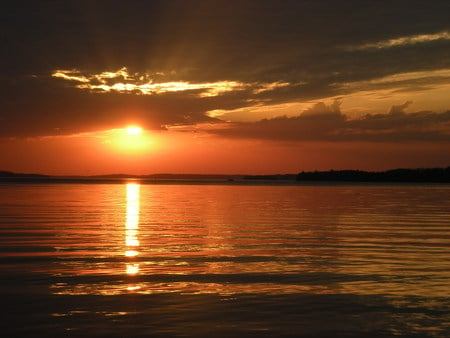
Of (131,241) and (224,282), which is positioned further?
(131,241)

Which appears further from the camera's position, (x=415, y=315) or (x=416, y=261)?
(x=416, y=261)

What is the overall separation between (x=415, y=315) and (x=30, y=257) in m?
13.9

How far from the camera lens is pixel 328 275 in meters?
16.5

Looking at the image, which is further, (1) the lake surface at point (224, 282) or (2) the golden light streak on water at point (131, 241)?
(2) the golden light streak on water at point (131, 241)

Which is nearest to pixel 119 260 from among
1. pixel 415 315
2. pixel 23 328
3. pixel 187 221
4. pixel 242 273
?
pixel 242 273

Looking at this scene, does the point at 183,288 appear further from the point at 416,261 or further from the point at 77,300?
the point at 416,261

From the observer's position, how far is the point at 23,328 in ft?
35.0

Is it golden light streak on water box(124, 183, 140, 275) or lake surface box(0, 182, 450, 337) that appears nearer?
lake surface box(0, 182, 450, 337)

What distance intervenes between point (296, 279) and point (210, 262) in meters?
3.97

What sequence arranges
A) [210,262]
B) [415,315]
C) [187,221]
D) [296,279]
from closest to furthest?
[415,315] < [296,279] < [210,262] < [187,221]

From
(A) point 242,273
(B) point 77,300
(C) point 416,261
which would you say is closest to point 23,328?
(B) point 77,300

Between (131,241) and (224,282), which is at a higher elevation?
(131,241)

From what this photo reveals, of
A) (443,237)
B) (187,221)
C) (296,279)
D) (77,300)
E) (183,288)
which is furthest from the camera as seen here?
(187,221)

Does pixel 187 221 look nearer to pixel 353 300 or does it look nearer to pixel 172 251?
pixel 172 251
